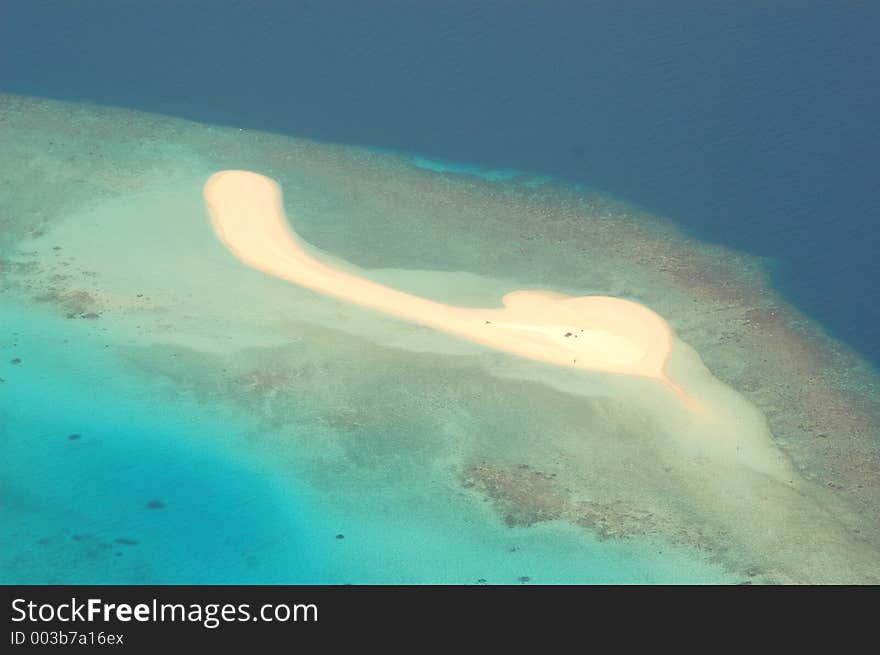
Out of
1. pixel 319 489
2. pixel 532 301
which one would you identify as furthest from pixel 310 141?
pixel 319 489

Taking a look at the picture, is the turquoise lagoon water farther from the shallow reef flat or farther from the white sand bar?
the white sand bar

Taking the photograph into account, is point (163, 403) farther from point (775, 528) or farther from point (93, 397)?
point (775, 528)

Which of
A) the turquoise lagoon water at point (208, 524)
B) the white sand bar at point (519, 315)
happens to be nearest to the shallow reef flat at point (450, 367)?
the turquoise lagoon water at point (208, 524)

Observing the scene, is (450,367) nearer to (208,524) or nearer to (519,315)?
(519,315)

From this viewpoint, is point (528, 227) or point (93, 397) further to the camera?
point (528, 227)

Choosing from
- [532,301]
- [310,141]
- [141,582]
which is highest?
[310,141]

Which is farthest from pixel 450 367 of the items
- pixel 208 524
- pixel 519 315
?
pixel 208 524

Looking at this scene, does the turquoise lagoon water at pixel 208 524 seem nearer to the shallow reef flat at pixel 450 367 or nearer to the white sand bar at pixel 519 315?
the shallow reef flat at pixel 450 367

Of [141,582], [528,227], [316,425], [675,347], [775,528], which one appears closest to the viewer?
[141,582]

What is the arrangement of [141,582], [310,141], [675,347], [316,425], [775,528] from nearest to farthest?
[141,582], [775,528], [316,425], [675,347], [310,141]
